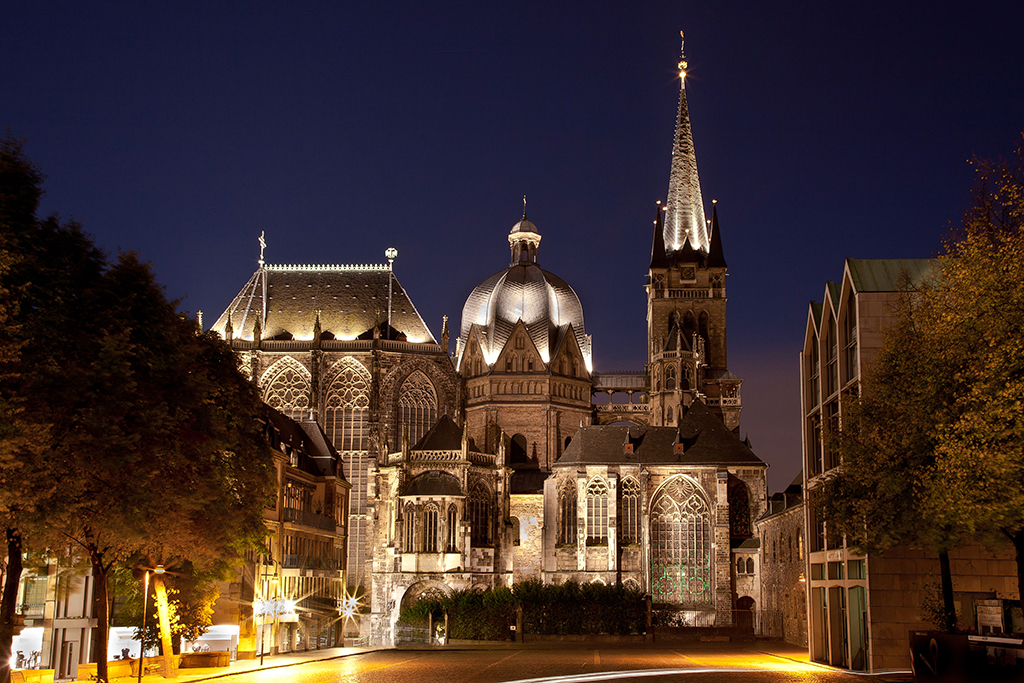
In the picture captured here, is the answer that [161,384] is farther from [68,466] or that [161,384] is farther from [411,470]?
[411,470]

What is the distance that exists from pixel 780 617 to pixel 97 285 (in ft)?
145

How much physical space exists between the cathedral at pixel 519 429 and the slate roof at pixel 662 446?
0.14 m

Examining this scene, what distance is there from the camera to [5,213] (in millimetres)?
25844

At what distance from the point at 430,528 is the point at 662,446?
15.0m

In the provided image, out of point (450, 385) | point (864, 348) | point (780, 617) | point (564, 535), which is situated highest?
point (450, 385)

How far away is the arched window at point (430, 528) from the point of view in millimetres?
66562

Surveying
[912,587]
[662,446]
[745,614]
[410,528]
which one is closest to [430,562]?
[410,528]

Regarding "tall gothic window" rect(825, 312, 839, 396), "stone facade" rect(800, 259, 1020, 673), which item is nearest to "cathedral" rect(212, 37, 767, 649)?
"stone facade" rect(800, 259, 1020, 673)

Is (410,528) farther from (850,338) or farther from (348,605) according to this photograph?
(850,338)

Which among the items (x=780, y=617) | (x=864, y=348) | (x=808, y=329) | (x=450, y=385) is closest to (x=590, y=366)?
(x=450, y=385)

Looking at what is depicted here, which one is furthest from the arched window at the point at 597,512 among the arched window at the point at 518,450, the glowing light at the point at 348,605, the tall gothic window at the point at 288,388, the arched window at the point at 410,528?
the tall gothic window at the point at 288,388

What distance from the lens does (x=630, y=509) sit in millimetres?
69000

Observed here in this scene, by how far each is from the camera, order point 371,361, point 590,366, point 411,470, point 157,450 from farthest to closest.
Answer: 1. point 590,366
2. point 371,361
3. point 411,470
4. point 157,450

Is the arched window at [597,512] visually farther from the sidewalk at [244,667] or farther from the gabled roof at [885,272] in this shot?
the gabled roof at [885,272]
